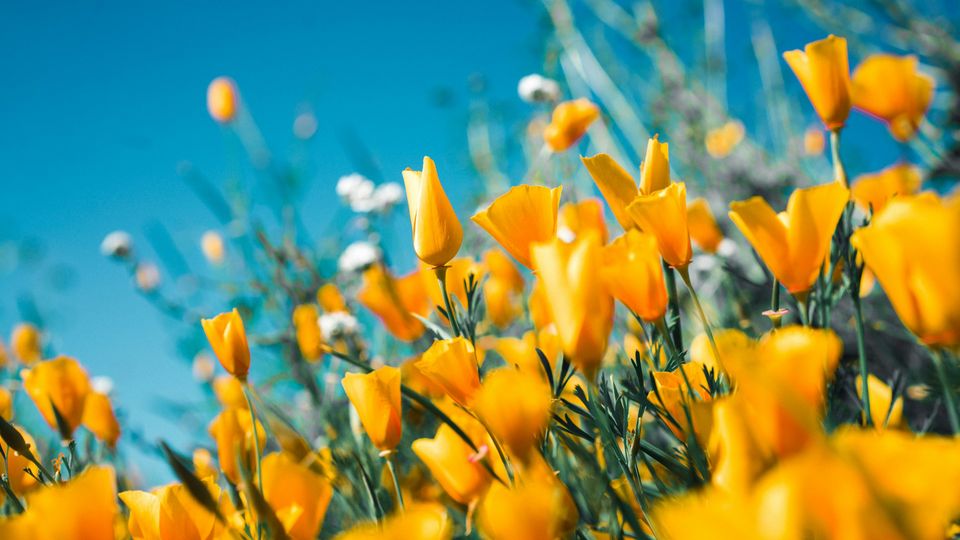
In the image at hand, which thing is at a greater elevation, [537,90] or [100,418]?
[537,90]

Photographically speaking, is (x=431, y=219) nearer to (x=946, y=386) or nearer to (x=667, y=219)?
(x=667, y=219)

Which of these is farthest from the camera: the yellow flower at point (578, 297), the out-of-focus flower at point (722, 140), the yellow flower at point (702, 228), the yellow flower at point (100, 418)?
the out-of-focus flower at point (722, 140)

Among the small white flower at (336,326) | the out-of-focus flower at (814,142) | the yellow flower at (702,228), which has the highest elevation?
the small white flower at (336,326)

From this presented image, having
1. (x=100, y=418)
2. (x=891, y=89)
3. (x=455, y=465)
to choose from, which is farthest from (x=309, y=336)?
(x=891, y=89)

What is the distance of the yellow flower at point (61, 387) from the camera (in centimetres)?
97

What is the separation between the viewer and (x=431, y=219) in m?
0.73

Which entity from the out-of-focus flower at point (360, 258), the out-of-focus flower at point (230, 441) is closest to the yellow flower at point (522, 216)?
the out-of-focus flower at point (230, 441)

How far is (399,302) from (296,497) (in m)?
0.54

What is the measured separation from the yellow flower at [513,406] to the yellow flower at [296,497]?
276mm

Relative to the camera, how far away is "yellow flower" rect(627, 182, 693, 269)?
2.00 ft

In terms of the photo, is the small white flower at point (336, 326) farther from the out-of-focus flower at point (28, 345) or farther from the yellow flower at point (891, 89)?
the out-of-focus flower at point (28, 345)

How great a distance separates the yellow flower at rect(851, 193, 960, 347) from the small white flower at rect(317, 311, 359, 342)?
3.65 ft

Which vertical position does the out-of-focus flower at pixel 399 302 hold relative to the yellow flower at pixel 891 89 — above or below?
below

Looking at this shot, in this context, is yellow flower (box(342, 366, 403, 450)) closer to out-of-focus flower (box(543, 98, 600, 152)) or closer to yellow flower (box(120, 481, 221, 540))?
yellow flower (box(120, 481, 221, 540))
